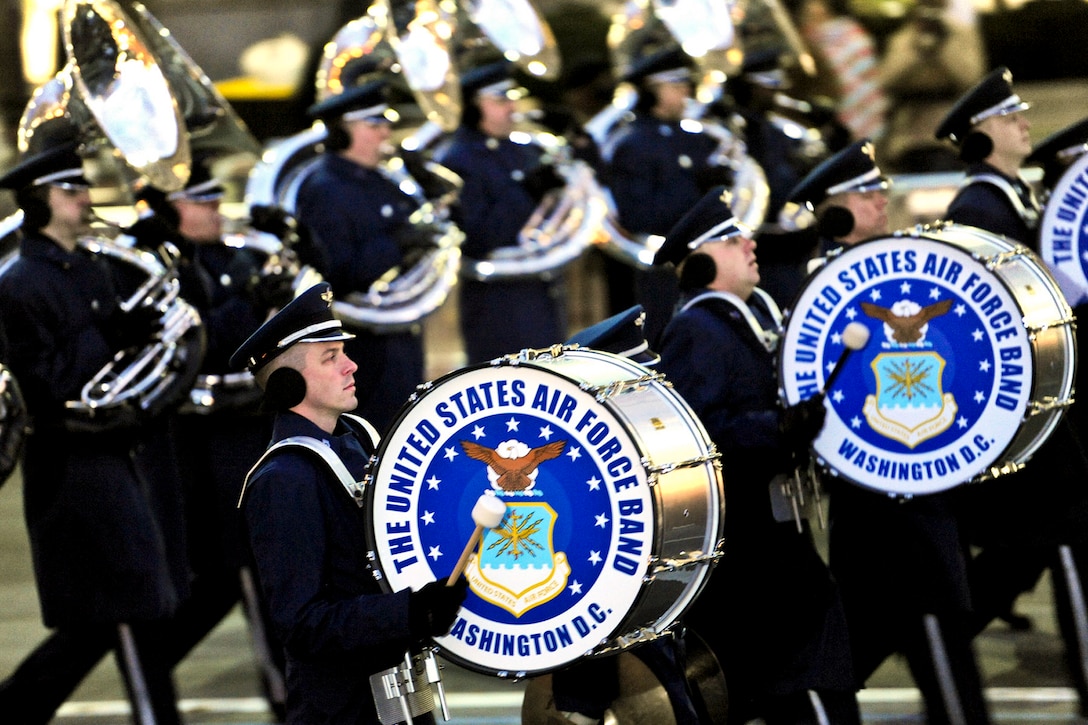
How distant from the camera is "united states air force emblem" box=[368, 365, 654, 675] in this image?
3.78m

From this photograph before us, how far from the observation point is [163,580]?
5.68 metres

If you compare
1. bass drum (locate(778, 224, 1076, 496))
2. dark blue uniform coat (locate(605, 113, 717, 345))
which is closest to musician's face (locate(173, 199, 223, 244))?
bass drum (locate(778, 224, 1076, 496))

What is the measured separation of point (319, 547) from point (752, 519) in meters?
1.55

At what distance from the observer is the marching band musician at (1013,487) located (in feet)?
18.6

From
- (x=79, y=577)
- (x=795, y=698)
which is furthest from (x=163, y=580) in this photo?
(x=795, y=698)

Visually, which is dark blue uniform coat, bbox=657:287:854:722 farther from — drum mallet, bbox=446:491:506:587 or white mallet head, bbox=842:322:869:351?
drum mallet, bbox=446:491:506:587

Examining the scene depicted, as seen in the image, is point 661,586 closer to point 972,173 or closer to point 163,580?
point 163,580

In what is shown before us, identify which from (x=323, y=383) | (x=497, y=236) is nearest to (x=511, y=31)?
(x=497, y=236)

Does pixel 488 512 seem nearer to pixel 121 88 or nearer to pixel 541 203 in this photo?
pixel 121 88

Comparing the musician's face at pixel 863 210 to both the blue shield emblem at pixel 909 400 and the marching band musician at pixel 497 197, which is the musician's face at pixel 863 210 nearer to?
the blue shield emblem at pixel 909 400

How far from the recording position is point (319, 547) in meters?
3.83

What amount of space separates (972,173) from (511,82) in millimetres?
2861

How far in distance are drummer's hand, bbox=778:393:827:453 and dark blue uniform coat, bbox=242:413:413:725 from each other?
4.52 ft

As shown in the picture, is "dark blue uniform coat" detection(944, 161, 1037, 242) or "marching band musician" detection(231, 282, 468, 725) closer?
"marching band musician" detection(231, 282, 468, 725)
